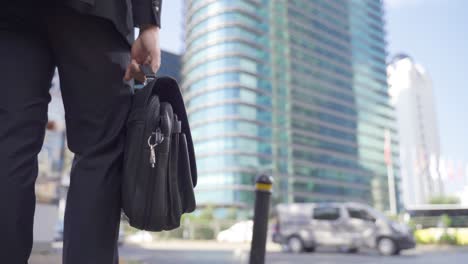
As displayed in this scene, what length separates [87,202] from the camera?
0.97m

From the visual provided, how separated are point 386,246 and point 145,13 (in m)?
10.2

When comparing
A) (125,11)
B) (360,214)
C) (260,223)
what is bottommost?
(260,223)

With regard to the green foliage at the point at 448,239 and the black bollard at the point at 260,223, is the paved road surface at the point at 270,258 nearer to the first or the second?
the black bollard at the point at 260,223

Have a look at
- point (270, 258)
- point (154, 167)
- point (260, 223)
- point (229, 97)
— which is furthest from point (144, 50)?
point (229, 97)

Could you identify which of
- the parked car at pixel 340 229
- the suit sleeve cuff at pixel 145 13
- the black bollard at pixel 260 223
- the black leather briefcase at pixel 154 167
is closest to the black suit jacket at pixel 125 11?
the suit sleeve cuff at pixel 145 13

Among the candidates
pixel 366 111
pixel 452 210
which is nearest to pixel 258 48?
pixel 366 111

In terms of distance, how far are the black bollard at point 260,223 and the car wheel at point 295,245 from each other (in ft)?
30.0

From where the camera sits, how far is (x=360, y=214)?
10.6m

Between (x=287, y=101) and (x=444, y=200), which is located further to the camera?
(x=287, y=101)

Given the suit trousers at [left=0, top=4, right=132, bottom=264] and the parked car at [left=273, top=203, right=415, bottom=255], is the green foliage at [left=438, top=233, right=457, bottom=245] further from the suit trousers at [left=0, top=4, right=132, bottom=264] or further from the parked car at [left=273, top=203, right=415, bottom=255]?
the suit trousers at [left=0, top=4, right=132, bottom=264]

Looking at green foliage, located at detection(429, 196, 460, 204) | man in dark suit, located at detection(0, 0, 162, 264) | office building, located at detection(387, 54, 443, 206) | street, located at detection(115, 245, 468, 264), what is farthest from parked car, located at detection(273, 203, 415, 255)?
office building, located at detection(387, 54, 443, 206)

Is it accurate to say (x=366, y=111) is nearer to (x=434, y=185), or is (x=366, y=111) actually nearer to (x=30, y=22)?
(x=434, y=185)

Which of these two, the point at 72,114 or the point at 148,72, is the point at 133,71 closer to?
the point at 148,72

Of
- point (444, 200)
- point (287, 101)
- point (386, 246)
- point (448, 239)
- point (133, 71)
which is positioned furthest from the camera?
point (287, 101)
